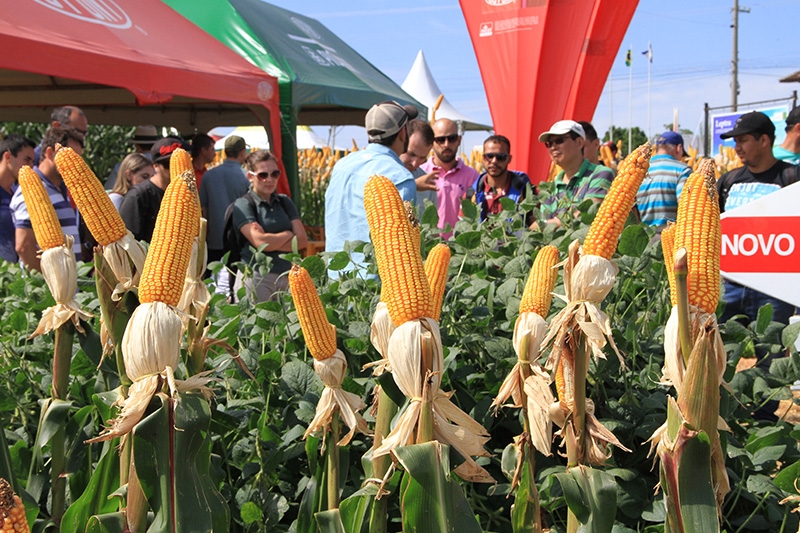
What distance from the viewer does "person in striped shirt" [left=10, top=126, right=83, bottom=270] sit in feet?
13.1

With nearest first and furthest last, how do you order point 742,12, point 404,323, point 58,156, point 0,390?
1. point 404,323
2. point 58,156
3. point 0,390
4. point 742,12

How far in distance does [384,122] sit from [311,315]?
2.12 m

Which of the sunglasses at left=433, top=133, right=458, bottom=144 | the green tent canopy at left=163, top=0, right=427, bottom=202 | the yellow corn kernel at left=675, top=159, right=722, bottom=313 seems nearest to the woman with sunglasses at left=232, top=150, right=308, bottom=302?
the sunglasses at left=433, top=133, right=458, bottom=144

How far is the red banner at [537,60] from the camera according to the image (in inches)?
244

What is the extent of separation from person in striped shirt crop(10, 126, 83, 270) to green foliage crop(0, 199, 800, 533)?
83.6 inches

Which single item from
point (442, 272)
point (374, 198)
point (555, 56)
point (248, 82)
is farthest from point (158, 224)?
point (248, 82)

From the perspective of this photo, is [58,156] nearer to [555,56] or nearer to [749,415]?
[749,415]

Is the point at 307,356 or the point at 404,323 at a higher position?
the point at 404,323

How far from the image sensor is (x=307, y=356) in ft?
6.22

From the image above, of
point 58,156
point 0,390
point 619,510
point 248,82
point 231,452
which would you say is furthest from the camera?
point 248,82

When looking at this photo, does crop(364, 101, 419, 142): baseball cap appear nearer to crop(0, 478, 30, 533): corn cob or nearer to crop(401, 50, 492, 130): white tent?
crop(0, 478, 30, 533): corn cob

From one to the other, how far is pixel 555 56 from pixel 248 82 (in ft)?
10.1

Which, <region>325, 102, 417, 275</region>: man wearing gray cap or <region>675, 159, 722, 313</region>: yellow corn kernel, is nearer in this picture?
<region>675, 159, 722, 313</region>: yellow corn kernel

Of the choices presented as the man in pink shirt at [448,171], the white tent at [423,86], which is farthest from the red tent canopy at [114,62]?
the white tent at [423,86]
